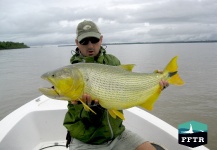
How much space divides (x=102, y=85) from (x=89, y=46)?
1.09 m

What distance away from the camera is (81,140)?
3.63 meters

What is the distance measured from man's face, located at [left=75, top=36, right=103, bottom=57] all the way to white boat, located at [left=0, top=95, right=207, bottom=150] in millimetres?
1987

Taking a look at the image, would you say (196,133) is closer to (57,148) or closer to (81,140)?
(81,140)

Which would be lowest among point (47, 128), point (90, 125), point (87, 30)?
point (47, 128)

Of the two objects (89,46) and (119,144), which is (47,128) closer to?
(119,144)

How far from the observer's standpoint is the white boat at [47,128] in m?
4.44

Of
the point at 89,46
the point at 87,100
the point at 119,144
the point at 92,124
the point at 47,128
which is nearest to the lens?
the point at 87,100

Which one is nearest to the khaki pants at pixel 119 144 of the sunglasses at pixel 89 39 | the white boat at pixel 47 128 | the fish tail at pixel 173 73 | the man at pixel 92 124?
the man at pixel 92 124

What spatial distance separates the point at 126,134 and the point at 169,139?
930 millimetres

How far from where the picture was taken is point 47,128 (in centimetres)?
559

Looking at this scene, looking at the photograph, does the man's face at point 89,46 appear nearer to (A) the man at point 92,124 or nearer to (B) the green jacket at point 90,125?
(A) the man at point 92,124

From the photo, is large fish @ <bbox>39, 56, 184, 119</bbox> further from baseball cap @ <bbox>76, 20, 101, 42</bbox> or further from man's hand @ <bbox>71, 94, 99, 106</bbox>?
baseball cap @ <bbox>76, 20, 101, 42</bbox>

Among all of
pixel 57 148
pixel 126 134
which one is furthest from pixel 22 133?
pixel 126 134

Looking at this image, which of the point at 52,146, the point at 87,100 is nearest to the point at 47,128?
the point at 52,146
